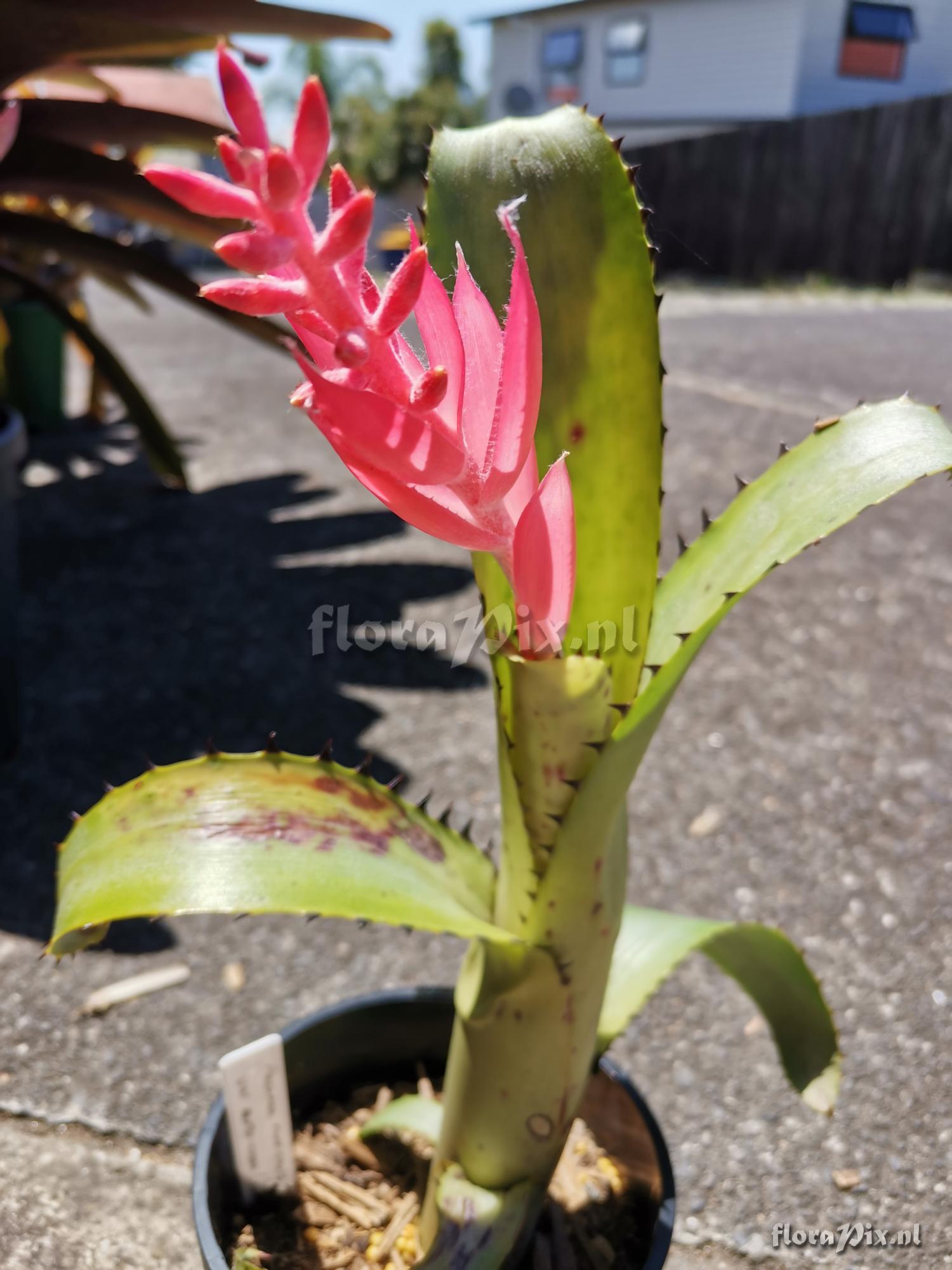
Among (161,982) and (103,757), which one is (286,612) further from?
(161,982)

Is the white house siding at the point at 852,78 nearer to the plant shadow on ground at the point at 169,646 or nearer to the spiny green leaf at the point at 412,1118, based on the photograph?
the plant shadow on ground at the point at 169,646

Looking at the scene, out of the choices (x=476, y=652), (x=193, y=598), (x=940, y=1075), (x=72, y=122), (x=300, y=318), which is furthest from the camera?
(x=193, y=598)

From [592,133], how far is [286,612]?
4.48 feet

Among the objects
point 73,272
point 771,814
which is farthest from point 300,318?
point 73,272

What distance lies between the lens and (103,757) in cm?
137

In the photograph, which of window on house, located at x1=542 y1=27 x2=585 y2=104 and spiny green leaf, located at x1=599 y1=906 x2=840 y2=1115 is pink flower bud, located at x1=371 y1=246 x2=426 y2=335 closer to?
spiny green leaf, located at x1=599 y1=906 x2=840 y2=1115

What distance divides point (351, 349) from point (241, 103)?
0.08m

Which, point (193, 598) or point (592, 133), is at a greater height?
point (592, 133)

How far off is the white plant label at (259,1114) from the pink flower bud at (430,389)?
1.53 feet

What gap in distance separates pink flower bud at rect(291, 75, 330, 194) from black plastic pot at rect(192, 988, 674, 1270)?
577 mm

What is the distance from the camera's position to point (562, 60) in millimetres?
13664

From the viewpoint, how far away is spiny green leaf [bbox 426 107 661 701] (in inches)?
20.3

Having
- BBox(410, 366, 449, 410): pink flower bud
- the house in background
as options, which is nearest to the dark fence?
the house in background

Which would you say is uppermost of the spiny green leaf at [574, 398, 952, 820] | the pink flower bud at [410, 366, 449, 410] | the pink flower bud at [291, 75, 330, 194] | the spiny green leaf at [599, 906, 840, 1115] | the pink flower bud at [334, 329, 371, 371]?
the pink flower bud at [291, 75, 330, 194]
